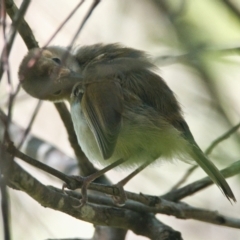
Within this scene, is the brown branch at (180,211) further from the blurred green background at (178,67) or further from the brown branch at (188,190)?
the blurred green background at (178,67)

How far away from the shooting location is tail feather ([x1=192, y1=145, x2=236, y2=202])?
2584mm

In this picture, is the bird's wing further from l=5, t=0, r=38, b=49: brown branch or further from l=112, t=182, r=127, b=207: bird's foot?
l=5, t=0, r=38, b=49: brown branch

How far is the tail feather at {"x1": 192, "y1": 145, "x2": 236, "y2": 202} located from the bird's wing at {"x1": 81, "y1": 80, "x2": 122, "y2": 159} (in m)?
0.46

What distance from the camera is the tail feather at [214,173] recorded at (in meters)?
2.58

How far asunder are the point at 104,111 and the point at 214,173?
612mm

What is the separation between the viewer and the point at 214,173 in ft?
8.59

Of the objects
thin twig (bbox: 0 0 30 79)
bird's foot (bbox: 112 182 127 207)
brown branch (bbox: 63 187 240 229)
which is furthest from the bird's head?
thin twig (bbox: 0 0 30 79)

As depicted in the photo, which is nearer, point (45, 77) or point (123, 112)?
point (123, 112)

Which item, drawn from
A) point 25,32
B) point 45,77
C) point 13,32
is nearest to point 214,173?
point 45,77

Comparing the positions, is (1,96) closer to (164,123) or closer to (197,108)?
(164,123)

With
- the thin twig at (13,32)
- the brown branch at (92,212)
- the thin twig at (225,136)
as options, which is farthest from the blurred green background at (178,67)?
the thin twig at (13,32)

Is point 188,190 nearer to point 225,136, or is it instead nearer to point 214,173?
point 214,173

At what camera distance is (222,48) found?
198 centimetres

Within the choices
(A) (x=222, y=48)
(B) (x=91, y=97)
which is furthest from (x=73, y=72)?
(A) (x=222, y=48)
